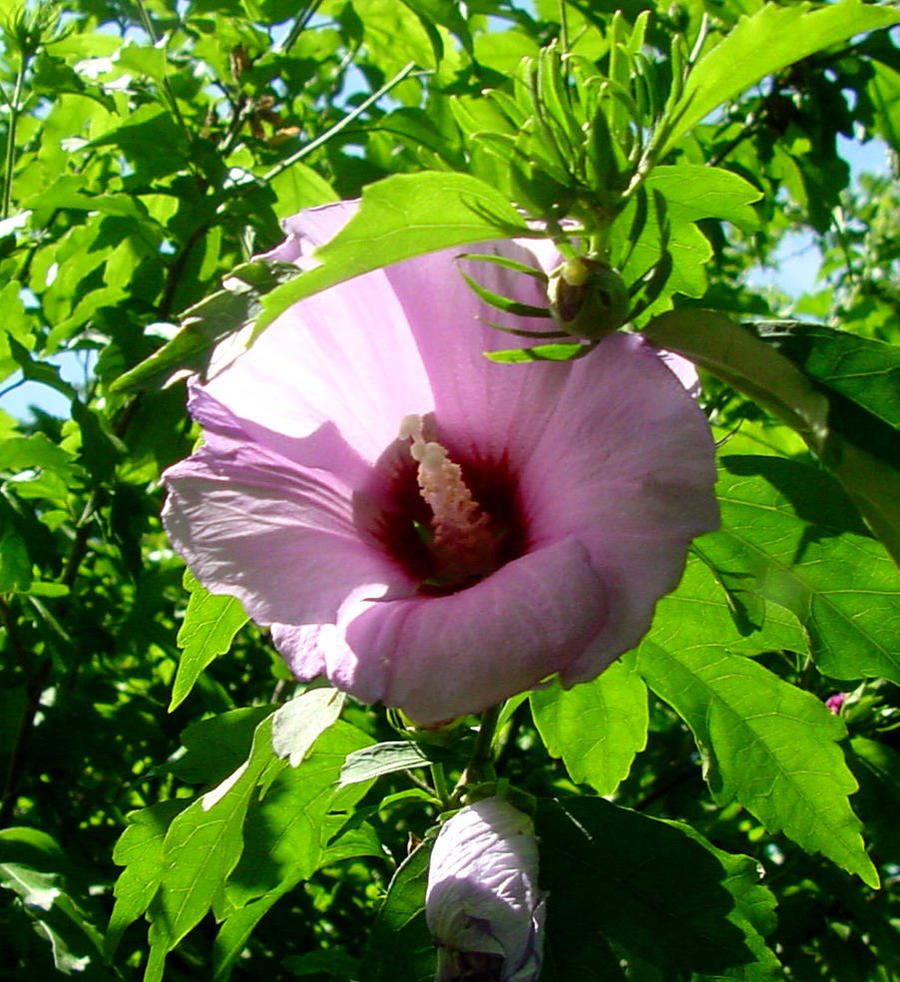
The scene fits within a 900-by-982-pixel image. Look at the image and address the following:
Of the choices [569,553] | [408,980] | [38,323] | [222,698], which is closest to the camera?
[569,553]

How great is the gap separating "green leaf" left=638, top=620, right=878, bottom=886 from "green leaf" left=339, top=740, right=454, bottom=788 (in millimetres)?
191

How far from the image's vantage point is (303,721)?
74 centimetres

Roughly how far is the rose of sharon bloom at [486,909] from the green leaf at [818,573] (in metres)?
0.26

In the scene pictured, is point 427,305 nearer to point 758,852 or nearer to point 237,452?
point 237,452

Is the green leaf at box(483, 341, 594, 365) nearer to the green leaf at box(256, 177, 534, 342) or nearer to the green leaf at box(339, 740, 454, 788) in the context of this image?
the green leaf at box(256, 177, 534, 342)

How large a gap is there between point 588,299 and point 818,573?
0.32 m

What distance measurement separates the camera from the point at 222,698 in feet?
5.84

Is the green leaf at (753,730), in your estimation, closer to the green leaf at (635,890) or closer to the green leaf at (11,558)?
the green leaf at (635,890)

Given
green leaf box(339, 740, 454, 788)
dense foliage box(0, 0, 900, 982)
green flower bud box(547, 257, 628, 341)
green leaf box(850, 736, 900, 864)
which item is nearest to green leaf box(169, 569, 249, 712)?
dense foliage box(0, 0, 900, 982)

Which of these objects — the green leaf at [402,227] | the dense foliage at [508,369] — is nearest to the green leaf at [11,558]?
the dense foliage at [508,369]

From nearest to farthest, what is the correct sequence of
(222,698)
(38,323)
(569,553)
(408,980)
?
(569,553)
(408,980)
(222,698)
(38,323)

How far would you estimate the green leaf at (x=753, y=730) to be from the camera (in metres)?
0.87

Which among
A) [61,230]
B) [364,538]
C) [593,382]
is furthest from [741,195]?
[61,230]

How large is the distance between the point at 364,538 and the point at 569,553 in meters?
0.18
